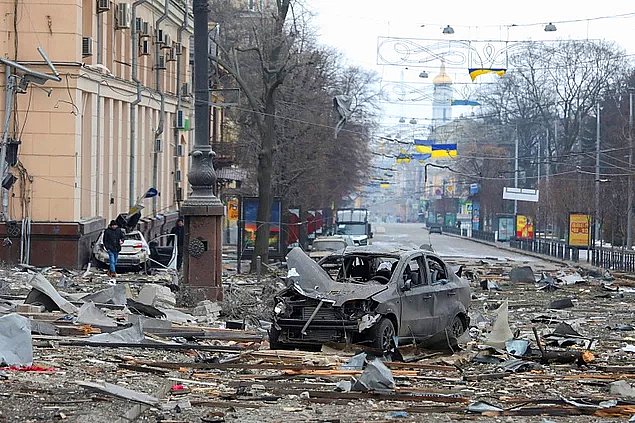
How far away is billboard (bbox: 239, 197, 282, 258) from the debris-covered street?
883 inches

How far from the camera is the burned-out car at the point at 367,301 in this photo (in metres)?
16.0

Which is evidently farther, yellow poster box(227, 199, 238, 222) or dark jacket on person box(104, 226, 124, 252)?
yellow poster box(227, 199, 238, 222)

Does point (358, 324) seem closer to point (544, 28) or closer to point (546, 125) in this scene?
point (544, 28)

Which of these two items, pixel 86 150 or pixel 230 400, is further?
pixel 86 150

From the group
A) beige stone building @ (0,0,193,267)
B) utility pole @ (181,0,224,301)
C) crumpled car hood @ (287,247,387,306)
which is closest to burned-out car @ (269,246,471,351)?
crumpled car hood @ (287,247,387,306)

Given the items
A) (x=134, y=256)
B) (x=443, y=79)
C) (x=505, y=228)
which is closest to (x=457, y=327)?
(x=134, y=256)

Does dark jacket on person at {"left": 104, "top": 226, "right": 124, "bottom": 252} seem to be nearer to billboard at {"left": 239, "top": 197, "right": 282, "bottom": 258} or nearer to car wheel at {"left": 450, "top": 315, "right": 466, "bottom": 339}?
billboard at {"left": 239, "top": 197, "right": 282, "bottom": 258}

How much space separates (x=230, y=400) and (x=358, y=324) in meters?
4.38

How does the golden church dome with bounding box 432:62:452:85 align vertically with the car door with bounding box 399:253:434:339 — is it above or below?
above

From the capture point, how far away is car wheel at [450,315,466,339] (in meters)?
18.1

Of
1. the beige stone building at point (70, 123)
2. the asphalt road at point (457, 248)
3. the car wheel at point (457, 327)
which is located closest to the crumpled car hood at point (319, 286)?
the car wheel at point (457, 327)

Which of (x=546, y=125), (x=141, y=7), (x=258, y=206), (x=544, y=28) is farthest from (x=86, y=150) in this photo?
(x=546, y=125)

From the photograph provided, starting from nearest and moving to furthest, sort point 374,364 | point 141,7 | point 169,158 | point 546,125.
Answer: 1. point 374,364
2. point 141,7
3. point 169,158
4. point 546,125

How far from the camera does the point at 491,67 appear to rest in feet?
128
